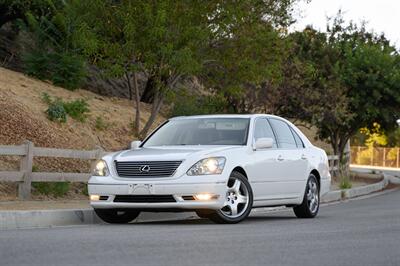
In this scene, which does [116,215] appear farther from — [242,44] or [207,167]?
[242,44]

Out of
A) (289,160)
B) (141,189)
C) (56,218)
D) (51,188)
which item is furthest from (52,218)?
(51,188)

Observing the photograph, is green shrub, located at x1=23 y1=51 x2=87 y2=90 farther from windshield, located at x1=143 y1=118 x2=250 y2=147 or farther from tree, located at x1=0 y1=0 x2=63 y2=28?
windshield, located at x1=143 y1=118 x2=250 y2=147

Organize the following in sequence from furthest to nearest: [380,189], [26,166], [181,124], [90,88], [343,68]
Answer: [343,68]
[90,88]
[380,189]
[26,166]
[181,124]

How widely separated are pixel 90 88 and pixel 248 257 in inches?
968

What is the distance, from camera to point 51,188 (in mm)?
18469

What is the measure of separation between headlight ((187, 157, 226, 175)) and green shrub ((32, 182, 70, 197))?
6.32 meters

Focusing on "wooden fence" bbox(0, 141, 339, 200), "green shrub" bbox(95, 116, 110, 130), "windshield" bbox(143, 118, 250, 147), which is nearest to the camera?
"windshield" bbox(143, 118, 250, 147)

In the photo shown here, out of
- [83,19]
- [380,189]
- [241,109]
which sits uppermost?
[83,19]

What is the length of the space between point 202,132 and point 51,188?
17.9 ft

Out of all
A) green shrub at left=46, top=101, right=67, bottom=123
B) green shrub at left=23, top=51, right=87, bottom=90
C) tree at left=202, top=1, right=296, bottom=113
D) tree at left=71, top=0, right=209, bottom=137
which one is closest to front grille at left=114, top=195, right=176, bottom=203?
tree at left=71, top=0, right=209, bottom=137

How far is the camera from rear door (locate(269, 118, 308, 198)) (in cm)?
1434

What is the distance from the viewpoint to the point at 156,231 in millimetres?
11547

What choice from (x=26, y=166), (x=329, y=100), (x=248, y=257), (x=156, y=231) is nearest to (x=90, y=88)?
(x=329, y=100)

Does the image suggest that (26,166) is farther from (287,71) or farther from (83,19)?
(287,71)
